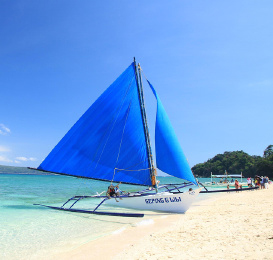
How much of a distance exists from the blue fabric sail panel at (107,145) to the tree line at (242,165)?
8024cm

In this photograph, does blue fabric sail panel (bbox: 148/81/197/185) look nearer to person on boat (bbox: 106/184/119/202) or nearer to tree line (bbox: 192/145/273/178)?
person on boat (bbox: 106/184/119/202)

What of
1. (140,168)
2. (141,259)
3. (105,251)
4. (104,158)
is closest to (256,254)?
(141,259)

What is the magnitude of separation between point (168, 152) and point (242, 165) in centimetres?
12631

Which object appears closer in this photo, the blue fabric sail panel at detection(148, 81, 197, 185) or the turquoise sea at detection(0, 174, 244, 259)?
the turquoise sea at detection(0, 174, 244, 259)

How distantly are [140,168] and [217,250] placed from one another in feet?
26.1

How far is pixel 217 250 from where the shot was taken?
5566 mm

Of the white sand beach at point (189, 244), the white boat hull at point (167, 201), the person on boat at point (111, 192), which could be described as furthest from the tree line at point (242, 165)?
the white sand beach at point (189, 244)

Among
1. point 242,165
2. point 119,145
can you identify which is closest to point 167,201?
point 119,145

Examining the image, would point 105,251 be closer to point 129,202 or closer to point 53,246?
point 53,246

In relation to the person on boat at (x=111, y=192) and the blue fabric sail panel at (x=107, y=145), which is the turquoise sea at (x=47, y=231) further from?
the blue fabric sail panel at (x=107, y=145)

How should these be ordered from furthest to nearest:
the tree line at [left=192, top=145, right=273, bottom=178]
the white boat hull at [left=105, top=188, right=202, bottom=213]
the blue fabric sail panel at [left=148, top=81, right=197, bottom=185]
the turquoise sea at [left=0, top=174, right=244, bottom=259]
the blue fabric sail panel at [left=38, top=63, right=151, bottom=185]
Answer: the tree line at [left=192, top=145, right=273, bottom=178] < the blue fabric sail panel at [left=38, top=63, right=151, bottom=185] < the blue fabric sail panel at [left=148, top=81, right=197, bottom=185] < the white boat hull at [left=105, top=188, right=202, bottom=213] < the turquoise sea at [left=0, top=174, right=244, bottom=259]

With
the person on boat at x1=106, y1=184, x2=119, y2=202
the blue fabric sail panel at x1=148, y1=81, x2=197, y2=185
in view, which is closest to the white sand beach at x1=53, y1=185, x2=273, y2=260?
the blue fabric sail panel at x1=148, y1=81, x2=197, y2=185

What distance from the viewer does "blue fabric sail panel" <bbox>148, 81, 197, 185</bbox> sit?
Answer: 1214 centimetres

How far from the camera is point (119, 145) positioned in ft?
44.8
